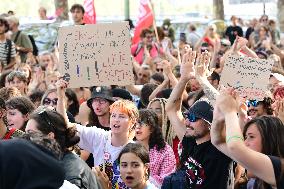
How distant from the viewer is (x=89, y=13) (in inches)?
513

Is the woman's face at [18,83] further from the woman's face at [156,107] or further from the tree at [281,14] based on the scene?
the tree at [281,14]

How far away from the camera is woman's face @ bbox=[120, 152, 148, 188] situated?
20.6 ft

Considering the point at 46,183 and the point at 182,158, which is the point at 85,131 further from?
the point at 46,183

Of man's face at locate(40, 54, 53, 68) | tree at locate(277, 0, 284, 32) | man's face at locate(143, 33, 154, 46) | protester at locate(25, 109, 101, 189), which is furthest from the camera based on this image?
tree at locate(277, 0, 284, 32)

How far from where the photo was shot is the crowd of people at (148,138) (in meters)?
4.30

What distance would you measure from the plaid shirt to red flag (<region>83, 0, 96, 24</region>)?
5705mm

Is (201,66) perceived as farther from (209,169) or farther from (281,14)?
(281,14)

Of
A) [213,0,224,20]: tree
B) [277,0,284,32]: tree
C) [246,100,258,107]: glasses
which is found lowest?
[213,0,224,20]: tree

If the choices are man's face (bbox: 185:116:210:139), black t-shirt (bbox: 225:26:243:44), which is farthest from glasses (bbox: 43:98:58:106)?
black t-shirt (bbox: 225:26:243:44)

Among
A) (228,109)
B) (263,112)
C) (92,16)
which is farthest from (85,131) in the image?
(92,16)

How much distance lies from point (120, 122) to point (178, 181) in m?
1.00

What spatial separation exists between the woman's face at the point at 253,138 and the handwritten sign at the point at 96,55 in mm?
3328

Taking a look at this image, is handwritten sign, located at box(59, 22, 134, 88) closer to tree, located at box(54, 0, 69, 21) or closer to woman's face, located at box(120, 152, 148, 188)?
woman's face, located at box(120, 152, 148, 188)

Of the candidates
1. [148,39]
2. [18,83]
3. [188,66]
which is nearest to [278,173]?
[188,66]
